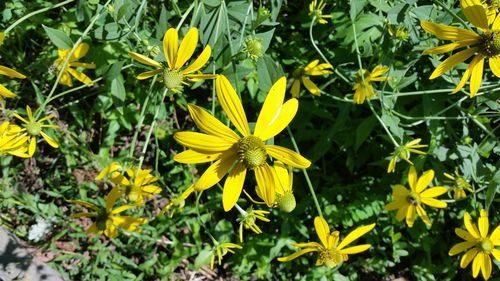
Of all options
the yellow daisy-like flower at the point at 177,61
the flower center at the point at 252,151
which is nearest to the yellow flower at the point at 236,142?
the flower center at the point at 252,151

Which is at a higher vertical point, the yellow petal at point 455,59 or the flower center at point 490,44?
the flower center at point 490,44

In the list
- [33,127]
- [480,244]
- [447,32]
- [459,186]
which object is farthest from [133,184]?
[480,244]

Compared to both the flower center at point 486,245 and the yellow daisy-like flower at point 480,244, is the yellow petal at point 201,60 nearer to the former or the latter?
the yellow daisy-like flower at point 480,244

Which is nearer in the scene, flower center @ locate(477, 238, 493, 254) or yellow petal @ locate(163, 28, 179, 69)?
yellow petal @ locate(163, 28, 179, 69)

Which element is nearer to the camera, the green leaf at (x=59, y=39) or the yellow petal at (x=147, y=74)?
the yellow petal at (x=147, y=74)

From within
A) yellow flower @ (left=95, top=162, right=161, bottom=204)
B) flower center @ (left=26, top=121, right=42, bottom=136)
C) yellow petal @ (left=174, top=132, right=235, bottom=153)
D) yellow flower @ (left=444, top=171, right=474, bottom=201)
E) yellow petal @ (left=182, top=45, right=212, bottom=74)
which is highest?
yellow petal @ (left=182, top=45, right=212, bottom=74)

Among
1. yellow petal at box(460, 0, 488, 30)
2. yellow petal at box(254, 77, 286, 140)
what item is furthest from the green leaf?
yellow petal at box(460, 0, 488, 30)

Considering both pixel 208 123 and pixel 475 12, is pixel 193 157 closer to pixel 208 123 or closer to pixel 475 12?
pixel 208 123

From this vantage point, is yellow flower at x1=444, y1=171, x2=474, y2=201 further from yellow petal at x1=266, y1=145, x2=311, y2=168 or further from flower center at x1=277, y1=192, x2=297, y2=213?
yellow petal at x1=266, y1=145, x2=311, y2=168
